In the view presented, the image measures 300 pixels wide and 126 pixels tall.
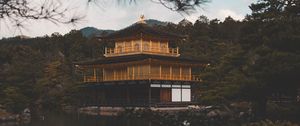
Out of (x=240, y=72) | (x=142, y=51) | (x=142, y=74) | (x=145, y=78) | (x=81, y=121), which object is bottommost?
(x=81, y=121)

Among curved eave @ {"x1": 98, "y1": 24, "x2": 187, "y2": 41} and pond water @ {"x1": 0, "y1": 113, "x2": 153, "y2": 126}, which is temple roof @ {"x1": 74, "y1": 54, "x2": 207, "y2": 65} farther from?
pond water @ {"x1": 0, "y1": 113, "x2": 153, "y2": 126}

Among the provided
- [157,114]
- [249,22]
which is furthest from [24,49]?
[249,22]

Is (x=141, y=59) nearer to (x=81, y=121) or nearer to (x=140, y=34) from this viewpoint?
(x=140, y=34)

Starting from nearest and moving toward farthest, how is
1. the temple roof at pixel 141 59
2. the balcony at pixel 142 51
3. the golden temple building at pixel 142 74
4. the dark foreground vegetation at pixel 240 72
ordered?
the dark foreground vegetation at pixel 240 72 → the golden temple building at pixel 142 74 → the temple roof at pixel 141 59 → the balcony at pixel 142 51

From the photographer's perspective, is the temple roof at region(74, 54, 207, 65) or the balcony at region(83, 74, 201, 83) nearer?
the balcony at region(83, 74, 201, 83)

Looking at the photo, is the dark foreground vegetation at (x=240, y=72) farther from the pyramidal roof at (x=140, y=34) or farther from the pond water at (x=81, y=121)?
the pyramidal roof at (x=140, y=34)

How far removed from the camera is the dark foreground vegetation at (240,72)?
18.6 meters

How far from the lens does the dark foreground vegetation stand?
18.6 metres

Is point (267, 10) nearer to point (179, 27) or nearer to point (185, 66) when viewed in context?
point (185, 66)

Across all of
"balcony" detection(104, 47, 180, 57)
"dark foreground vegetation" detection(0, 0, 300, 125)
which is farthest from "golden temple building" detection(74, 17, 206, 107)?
"dark foreground vegetation" detection(0, 0, 300, 125)

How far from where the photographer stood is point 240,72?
24.8 metres

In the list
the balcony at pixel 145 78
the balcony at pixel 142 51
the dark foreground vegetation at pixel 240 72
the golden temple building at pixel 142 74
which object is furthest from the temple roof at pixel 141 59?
the dark foreground vegetation at pixel 240 72

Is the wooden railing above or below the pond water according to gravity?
above

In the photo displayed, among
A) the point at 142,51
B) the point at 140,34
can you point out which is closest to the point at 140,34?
the point at 140,34
